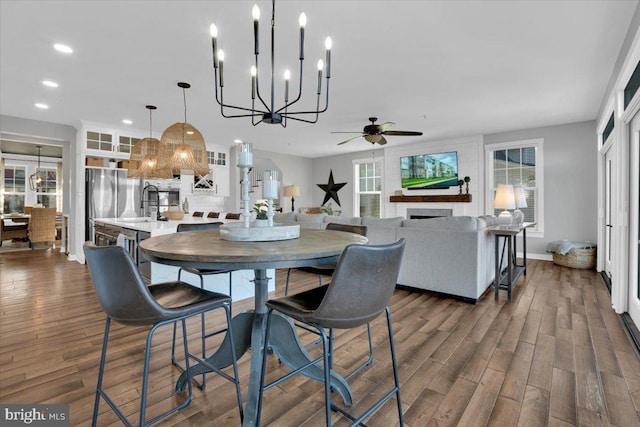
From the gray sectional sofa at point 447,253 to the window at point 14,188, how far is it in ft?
33.2

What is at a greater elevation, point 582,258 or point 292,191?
point 292,191

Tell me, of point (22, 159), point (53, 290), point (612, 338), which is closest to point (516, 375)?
point (612, 338)

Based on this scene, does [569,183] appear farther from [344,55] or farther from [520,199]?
[344,55]

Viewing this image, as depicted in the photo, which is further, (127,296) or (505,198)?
(505,198)

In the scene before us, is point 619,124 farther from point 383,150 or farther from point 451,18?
point 383,150

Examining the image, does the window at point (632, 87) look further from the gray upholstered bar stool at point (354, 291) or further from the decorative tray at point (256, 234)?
the decorative tray at point (256, 234)

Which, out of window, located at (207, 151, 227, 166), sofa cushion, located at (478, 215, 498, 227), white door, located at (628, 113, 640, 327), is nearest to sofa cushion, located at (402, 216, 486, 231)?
sofa cushion, located at (478, 215, 498, 227)

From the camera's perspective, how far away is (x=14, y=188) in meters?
8.52

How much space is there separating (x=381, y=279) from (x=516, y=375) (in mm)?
1372

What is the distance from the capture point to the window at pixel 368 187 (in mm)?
8148

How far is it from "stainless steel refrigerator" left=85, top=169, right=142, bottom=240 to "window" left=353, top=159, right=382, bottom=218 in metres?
5.14

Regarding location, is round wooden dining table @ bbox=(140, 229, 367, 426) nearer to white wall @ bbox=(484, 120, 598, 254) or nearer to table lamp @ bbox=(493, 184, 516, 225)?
table lamp @ bbox=(493, 184, 516, 225)

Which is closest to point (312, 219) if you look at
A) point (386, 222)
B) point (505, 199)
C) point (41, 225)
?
point (386, 222)

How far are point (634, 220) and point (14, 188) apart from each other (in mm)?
12486
